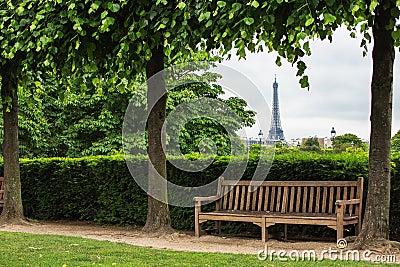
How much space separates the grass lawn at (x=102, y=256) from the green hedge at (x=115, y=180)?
2441 mm

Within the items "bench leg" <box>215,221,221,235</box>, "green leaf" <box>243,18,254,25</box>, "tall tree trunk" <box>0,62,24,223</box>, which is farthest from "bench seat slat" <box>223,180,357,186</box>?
"tall tree trunk" <box>0,62,24,223</box>

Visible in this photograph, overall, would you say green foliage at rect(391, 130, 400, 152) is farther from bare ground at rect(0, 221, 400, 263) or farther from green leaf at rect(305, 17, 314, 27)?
green leaf at rect(305, 17, 314, 27)

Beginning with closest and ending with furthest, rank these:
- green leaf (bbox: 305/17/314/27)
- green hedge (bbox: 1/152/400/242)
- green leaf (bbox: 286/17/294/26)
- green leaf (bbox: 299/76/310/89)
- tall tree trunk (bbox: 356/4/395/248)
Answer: green leaf (bbox: 305/17/314/27)
green leaf (bbox: 286/17/294/26)
green leaf (bbox: 299/76/310/89)
tall tree trunk (bbox: 356/4/395/248)
green hedge (bbox: 1/152/400/242)

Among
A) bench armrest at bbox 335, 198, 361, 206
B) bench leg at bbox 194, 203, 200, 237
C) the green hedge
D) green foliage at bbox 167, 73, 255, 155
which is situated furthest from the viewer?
green foliage at bbox 167, 73, 255, 155

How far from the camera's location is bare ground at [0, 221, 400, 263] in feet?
27.9

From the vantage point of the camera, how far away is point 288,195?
31.7 feet

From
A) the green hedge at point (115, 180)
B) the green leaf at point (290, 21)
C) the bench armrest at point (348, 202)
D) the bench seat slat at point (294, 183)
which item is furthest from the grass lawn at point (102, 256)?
the green leaf at point (290, 21)

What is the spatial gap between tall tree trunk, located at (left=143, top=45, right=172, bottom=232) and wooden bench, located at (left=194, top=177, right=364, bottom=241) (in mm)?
619

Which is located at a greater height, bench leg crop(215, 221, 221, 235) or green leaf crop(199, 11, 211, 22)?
green leaf crop(199, 11, 211, 22)

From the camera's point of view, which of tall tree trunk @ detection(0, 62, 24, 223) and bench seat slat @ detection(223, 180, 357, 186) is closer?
bench seat slat @ detection(223, 180, 357, 186)

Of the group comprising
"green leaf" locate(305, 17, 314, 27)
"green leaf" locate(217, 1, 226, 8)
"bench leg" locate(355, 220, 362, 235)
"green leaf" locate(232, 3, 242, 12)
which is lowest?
"bench leg" locate(355, 220, 362, 235)

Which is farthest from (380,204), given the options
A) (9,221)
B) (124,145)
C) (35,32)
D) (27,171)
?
(124,145)

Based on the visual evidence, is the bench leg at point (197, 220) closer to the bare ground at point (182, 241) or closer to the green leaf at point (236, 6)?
the bare ground at point (182, 241)

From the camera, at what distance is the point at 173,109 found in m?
23.6
